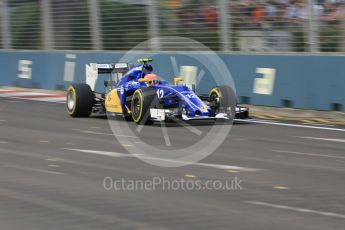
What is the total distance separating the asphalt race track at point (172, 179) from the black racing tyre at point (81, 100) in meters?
1.89

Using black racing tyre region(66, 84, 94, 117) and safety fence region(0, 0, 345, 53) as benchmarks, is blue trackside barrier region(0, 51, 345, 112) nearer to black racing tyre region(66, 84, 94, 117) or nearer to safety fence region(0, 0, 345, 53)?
safety fence region(0, 0, 345, 53)

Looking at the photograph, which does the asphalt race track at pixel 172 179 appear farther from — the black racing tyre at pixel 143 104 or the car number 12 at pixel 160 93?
the car number 12 at pixel 160 93

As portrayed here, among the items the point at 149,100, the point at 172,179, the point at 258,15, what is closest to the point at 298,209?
the point at 172,179

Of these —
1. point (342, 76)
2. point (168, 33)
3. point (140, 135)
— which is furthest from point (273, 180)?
point (168, 33)

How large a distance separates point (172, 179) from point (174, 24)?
10.7 m

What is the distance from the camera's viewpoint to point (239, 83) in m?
16.3

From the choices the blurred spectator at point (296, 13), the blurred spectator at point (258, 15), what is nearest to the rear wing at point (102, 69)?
the blurred spectator at point (258, 15)

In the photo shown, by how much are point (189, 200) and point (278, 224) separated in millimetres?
1177

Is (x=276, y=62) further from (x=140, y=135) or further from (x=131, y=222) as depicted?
(x=131, y=222)

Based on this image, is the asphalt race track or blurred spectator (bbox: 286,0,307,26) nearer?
the asphalt race track

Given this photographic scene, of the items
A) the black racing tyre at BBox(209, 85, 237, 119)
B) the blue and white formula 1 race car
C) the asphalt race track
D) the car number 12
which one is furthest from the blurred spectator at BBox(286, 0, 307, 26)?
the car number 12

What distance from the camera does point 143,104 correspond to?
1246 centimetres

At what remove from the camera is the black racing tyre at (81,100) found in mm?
14219

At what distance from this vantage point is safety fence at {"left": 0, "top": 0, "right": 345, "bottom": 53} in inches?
590
